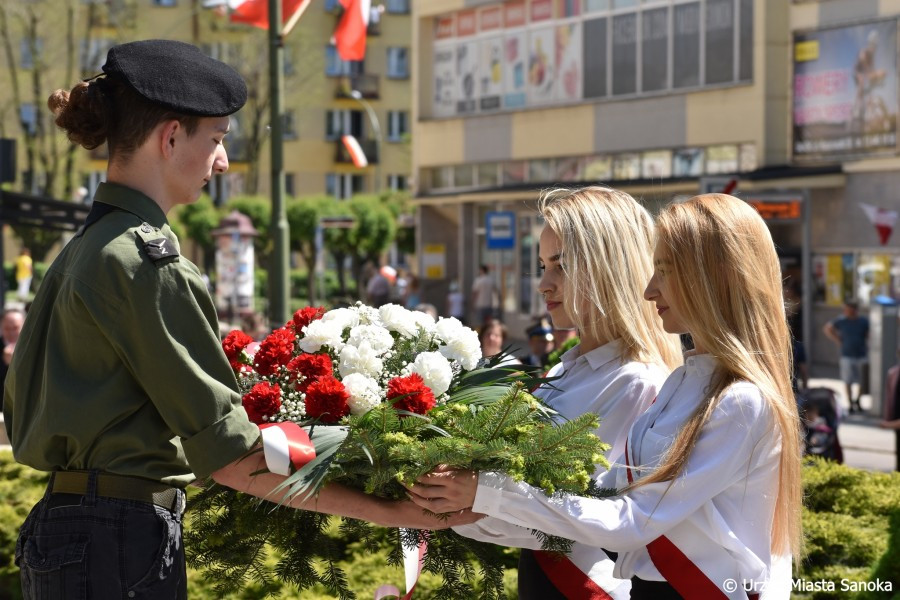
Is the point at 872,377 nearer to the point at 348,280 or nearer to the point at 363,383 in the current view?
the point at 363,383

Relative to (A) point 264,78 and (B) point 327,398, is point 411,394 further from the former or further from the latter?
(A) point 264,78

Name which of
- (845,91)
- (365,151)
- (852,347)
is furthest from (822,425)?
(365,151)

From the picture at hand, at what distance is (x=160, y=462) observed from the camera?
2.66 m

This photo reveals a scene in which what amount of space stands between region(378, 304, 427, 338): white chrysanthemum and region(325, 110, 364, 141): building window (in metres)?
56.9

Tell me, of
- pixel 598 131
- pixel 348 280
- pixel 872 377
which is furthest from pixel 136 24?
pixel 872 377

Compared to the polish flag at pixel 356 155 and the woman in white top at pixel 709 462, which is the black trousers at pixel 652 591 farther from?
the polish flag at pixel 356 155

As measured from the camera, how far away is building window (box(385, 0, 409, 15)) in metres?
60.2

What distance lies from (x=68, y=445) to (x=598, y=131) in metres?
28.4

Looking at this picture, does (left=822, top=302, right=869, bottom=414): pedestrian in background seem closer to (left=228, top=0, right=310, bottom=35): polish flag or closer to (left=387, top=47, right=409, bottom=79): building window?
(left=228, top=0, right=310, bottom=35): polish flag

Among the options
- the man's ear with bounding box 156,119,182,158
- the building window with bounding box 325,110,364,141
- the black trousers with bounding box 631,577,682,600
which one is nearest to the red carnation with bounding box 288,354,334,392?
the man's ear with bounding box 156,119,182,158

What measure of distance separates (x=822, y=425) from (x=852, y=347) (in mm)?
9749

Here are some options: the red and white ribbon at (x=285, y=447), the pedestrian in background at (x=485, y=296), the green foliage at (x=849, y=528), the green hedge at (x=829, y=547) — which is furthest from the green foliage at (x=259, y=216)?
the red and white ribbon at (x=285, y=447)

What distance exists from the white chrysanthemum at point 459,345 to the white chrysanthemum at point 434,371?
0.67ft

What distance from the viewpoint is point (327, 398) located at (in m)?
2.85
